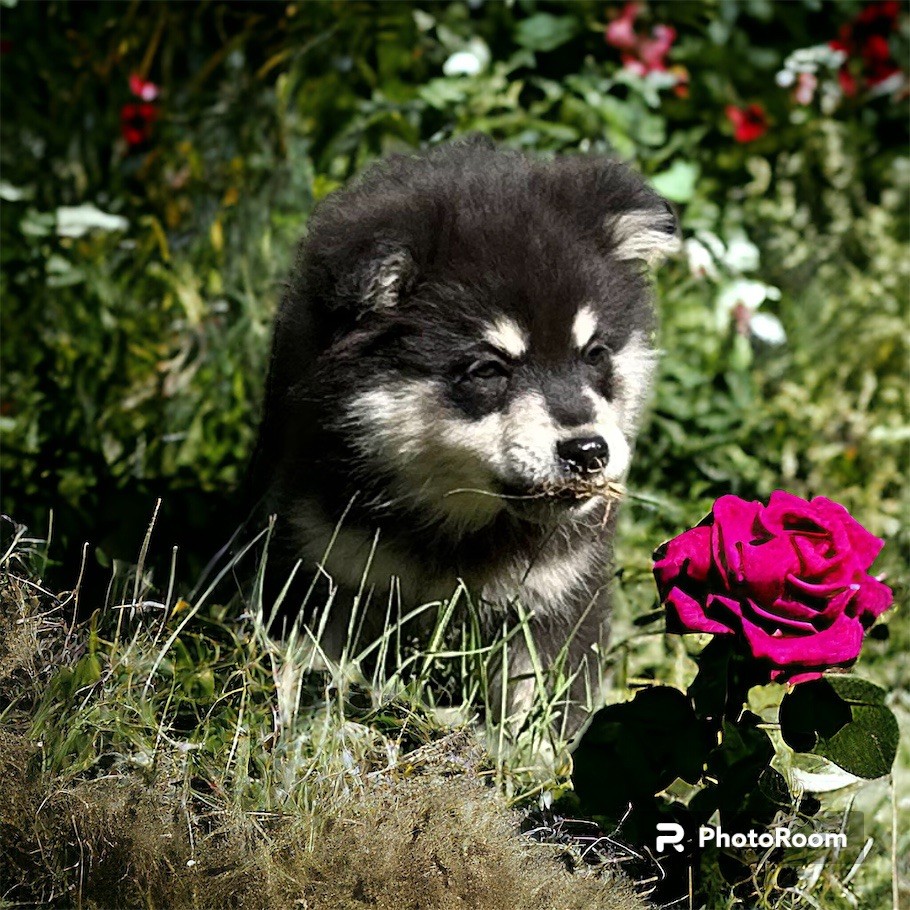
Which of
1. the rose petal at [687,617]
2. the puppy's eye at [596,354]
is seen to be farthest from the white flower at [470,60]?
the rose petal at [687,617]

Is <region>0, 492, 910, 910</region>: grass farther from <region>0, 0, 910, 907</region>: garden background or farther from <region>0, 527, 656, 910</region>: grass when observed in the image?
<region>0, 0, 910, 907</region>: garden background

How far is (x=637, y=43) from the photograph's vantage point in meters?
6.41

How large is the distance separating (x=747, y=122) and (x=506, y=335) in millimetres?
4067

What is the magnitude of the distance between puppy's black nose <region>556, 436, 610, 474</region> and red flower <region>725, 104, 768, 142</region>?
13.5 ft

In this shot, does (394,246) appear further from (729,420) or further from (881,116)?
(881,116)

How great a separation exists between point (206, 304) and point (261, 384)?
2.06ft

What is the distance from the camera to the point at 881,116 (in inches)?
320

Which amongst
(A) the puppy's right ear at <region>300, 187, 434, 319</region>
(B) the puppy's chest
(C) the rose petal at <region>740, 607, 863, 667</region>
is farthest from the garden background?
(C) the rose petal at <region>740, 607, 863, 667</region>

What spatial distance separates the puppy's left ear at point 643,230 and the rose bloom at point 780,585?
1115 millimetres

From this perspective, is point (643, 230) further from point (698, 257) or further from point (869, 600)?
point (698, 257)

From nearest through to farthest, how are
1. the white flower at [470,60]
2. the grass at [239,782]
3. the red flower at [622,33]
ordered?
the grass at [239,782]
the white flower at [470,60]
the red flower at [622,33]

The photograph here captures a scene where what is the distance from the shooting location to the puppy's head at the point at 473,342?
11.2 feet

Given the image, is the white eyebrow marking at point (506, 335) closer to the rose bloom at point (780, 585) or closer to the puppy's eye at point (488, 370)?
the puppy's eye at point (488, 370)

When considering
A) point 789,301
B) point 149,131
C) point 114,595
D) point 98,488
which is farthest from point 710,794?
point 149,131
